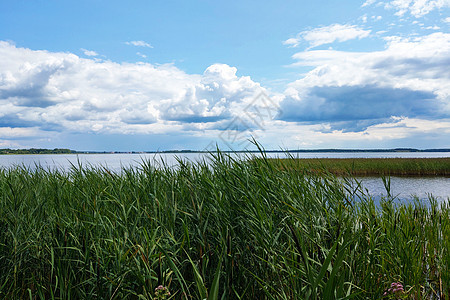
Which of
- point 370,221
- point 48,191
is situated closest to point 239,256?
point 370,221

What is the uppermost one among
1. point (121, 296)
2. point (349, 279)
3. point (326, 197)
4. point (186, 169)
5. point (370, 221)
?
point (186, 169)

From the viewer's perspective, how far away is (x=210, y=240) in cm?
359

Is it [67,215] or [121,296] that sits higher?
[67,215]

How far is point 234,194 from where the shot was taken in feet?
12.4

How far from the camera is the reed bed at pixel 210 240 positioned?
3.02 m

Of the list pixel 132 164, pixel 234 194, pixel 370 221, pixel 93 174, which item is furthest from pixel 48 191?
pixel 370 221

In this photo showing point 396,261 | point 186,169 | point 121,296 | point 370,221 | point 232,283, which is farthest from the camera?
point 186,169

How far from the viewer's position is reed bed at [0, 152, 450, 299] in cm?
302

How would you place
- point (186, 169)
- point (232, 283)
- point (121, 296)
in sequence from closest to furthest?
point (121, 296) → point (232, 283) → point (186, 169)

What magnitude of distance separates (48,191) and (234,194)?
324 cm

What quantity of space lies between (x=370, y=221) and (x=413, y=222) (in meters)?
1.45

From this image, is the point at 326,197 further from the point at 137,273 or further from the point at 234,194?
the point at 137,273

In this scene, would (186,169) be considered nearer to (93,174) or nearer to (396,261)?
(93,174)

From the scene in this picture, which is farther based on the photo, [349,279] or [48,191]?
[48,191]
